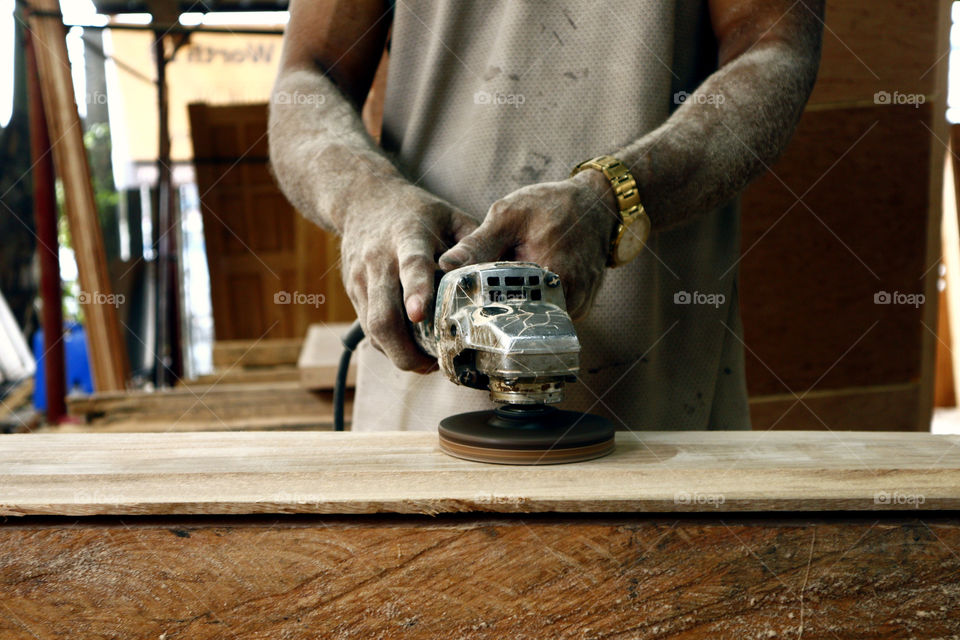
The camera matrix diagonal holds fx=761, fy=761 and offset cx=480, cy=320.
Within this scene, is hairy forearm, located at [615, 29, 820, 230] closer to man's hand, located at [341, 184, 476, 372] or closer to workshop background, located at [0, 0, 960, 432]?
man's hand, located at [341, 184, 476, 372]

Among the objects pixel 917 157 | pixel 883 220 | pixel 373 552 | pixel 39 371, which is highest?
pixel 917 157

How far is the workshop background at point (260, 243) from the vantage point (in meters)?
2.74

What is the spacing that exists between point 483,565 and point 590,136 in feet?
2.70

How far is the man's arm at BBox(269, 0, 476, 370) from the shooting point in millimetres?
1106

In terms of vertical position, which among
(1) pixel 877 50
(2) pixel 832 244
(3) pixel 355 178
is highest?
(1) pixel 877 50

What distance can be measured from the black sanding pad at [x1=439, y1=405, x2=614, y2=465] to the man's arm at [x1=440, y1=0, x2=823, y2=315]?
7.2 inches

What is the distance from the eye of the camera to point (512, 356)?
95 centimetres

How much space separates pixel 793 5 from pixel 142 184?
24.3ft

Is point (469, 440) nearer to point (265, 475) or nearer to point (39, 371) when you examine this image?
point (265, 475)

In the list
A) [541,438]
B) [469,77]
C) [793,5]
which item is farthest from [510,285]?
[793,5]

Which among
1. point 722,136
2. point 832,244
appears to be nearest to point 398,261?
point 722,136

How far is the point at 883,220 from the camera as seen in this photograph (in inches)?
110

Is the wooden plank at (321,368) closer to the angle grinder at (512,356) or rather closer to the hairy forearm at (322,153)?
the hairy forearm at (322,153)

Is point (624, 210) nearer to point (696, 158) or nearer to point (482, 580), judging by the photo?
point (696, 158)
